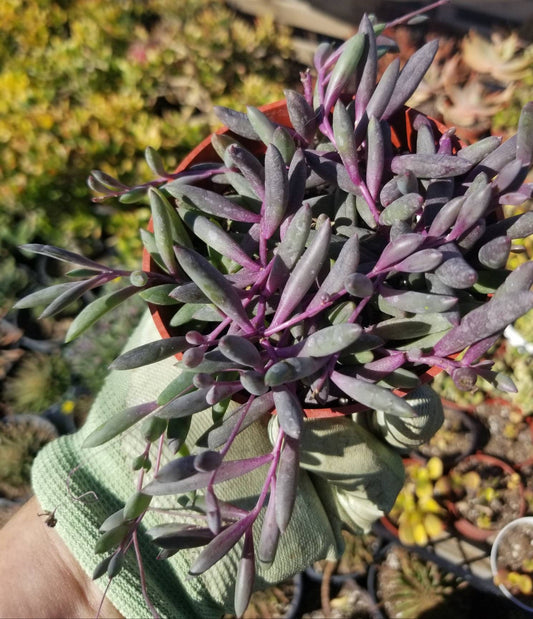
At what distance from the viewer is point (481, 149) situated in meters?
0.66

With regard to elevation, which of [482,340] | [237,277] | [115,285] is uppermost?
[115,285]

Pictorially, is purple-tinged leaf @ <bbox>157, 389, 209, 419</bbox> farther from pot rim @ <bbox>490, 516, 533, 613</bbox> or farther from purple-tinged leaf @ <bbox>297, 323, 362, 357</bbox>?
pot rim @ <bbox>490, 516, 533, 613</bbox>

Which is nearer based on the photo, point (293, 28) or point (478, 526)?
point (478, 526)

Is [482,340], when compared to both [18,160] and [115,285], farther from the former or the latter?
[18,160]

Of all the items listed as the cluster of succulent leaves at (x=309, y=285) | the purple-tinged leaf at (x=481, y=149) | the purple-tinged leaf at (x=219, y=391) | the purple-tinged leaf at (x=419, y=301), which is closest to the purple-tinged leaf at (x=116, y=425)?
the cluster of succulent leaves at (x=309, y=285)

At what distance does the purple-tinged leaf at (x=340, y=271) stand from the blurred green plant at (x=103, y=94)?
4.85 ft

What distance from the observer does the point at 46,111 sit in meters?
1.98

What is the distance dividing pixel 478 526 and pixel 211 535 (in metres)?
1.42

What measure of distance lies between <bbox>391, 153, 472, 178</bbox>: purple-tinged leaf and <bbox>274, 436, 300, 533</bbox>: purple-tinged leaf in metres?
0.37

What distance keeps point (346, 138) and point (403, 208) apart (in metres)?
0.12

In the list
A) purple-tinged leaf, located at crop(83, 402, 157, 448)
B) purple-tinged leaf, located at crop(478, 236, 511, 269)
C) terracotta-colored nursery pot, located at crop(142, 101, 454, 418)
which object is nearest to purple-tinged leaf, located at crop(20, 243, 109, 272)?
terracotta-colored nursery pot, located at crop(142, 101, 454, 418)

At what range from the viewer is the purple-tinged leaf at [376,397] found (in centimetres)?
54

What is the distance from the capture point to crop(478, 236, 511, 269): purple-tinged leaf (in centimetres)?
57

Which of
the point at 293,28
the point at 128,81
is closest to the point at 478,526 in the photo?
the point at 128,81
